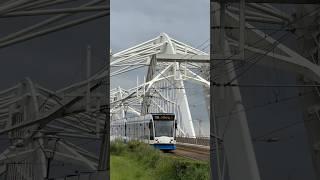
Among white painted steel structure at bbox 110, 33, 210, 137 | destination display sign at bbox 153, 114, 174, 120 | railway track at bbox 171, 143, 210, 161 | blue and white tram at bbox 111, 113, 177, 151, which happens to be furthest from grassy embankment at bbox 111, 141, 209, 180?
white painted steel structure at bbox 110, 33, 210, 137

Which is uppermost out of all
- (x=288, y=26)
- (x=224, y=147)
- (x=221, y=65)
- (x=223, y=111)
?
(x=288, y=26)

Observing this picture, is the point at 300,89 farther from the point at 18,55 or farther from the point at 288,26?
the point at 18,55

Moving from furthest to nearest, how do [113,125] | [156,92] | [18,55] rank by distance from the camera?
[156,92], [113,125], [18,55]

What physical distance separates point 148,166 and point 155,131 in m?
5.28

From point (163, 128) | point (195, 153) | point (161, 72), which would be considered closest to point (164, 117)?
point (163, 128)

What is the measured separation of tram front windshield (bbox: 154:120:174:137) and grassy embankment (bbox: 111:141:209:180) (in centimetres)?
231

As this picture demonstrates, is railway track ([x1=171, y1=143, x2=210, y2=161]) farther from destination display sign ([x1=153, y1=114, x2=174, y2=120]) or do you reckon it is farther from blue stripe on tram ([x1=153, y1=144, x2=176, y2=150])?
destination display sign ([x1=153, y1=114, x2=174, y2=120])

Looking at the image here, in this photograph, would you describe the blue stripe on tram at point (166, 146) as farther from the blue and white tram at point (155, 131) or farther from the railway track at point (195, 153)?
the railway track at point (195, 153)

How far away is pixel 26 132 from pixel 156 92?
2872cm

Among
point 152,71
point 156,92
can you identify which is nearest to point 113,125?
point 152,71

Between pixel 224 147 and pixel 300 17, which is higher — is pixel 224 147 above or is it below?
below

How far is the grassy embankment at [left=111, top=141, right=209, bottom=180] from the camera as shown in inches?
485

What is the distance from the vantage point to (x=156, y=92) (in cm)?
3534

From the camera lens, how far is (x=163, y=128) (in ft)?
66.3
